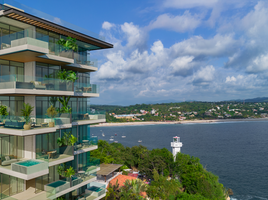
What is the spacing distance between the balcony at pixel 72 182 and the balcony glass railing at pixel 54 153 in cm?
205

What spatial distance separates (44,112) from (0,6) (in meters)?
8.98

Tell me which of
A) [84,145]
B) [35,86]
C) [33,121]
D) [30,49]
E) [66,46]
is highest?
[66,46]

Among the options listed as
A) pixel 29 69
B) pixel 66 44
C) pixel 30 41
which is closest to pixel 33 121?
pixel 29 69

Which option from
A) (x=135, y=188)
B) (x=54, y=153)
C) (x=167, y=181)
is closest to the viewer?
(x=54, y=153)

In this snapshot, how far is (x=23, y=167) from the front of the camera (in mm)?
13945

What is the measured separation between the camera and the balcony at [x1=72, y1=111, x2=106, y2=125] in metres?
Answer: 20.0

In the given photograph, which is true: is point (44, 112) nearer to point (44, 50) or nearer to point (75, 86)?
point (75, 86)

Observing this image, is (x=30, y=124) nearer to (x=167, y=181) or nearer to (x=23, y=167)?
(x=23, y=167)

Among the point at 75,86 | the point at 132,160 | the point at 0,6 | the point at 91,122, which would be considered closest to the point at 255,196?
the point at 132,160

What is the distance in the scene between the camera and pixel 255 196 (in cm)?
4069

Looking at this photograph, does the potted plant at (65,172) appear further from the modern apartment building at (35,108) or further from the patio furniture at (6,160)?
the patio furniture at (6,160)

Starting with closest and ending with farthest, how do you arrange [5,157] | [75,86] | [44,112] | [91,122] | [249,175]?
[5,157]
[44,112]
[75,86]
[91,122]
[249,175]

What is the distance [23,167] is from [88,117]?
827 cm

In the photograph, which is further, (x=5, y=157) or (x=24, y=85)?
(x=5, y=157)
